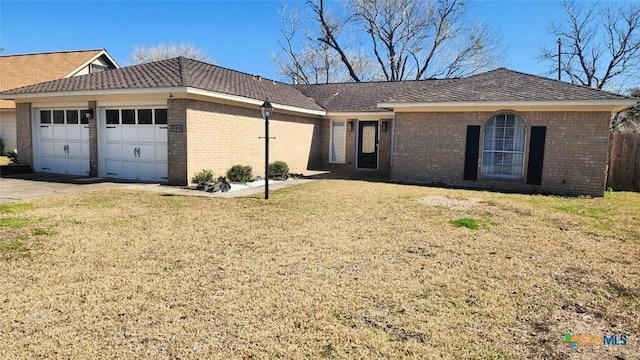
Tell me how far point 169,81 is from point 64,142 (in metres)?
5.63

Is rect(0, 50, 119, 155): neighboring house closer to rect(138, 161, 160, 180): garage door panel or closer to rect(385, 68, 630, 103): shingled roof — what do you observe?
rect(138, 161, 160, 180): garage door panel

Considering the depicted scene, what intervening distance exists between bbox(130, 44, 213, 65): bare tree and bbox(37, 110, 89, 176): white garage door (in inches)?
1229

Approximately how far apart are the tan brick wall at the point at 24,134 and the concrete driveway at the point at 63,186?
1.32m

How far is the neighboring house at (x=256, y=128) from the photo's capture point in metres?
12.2

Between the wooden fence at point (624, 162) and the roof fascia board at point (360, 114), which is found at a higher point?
the roof fascia board at point (360, 114)

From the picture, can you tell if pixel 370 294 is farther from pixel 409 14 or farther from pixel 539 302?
pixel 409 14

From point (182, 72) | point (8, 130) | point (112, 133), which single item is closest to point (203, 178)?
point (182, 72)

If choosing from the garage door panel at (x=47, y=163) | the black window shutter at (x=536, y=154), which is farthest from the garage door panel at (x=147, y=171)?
the black window shutter at (x=536, y=154)

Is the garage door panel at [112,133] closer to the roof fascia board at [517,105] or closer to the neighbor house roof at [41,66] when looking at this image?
the roof fascia board at [517,105]

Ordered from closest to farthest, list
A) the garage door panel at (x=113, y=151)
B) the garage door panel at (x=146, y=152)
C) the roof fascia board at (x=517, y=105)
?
the roof fascia board at (x=517, y=105), the garage door panel at (x=146, y=152), the garage door panel at (x=113, y=151)

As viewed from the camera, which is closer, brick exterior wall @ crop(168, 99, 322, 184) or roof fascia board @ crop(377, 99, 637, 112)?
roof fascia board @ crop(377, 99, 637, 112)

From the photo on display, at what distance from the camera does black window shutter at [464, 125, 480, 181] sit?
13.5 meters

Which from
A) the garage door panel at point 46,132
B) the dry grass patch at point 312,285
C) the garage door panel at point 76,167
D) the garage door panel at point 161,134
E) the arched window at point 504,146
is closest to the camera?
the dry grass patch at point 312,285

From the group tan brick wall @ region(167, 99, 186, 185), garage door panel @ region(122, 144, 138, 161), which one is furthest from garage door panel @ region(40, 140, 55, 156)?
tan brick wall @ region(167, 99, 186, 185)
